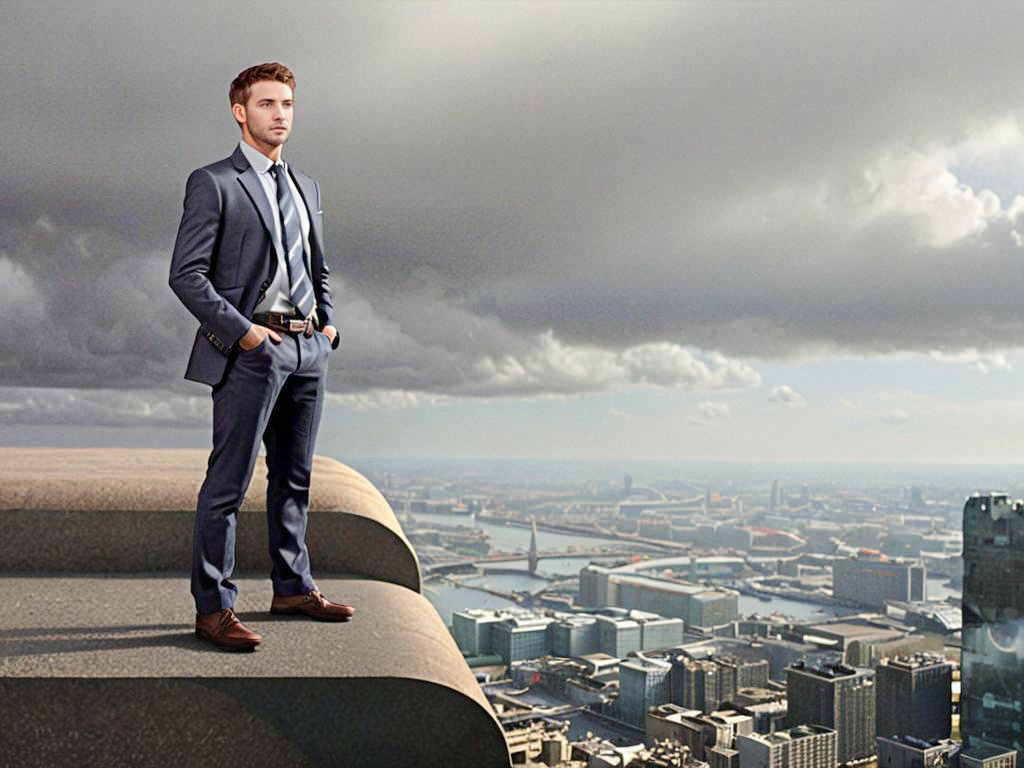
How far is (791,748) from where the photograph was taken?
5.14 meters

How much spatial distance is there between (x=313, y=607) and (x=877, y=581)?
26.0 ft

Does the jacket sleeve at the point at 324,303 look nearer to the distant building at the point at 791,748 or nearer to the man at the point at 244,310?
the man at the point at 244,310

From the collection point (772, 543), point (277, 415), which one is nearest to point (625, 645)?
point (772, 543)

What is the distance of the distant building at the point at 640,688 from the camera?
5504 millimetres

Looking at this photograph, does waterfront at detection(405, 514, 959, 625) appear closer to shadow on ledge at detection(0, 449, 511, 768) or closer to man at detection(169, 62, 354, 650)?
shadow on ledge at detection(0, 449, 511, 768)

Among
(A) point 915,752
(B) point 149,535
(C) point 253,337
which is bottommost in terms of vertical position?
(A) point 915,752

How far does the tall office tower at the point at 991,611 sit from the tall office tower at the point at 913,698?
0.18m

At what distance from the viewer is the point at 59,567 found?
8.41 feet

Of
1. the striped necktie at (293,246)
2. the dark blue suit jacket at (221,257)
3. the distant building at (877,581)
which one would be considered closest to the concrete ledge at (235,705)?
the dark blue suit jacket at (221,257)

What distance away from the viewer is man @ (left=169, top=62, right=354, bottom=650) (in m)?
1.82

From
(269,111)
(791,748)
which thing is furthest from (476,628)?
(269,111)

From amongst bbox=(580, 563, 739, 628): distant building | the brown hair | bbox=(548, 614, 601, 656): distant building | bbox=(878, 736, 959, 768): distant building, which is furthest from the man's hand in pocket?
bbox=(580, 563, 739, 628): distant building

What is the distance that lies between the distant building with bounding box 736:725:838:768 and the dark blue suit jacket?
13.1 feet

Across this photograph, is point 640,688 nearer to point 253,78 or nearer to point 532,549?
point 532,549
